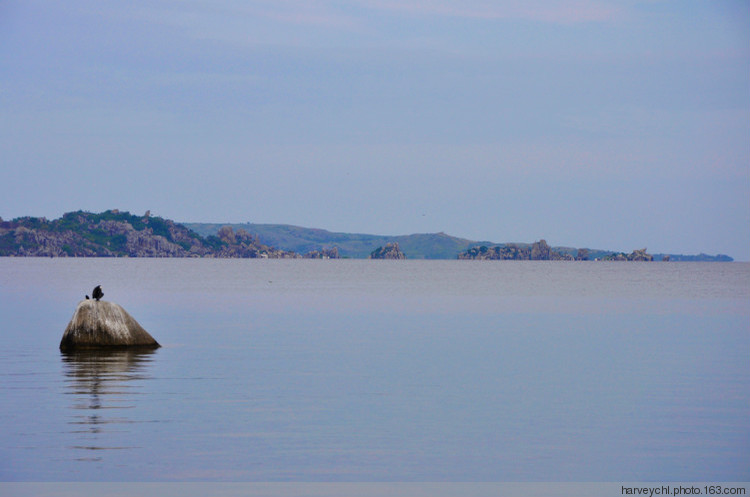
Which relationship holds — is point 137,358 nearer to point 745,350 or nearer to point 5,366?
point 5,366

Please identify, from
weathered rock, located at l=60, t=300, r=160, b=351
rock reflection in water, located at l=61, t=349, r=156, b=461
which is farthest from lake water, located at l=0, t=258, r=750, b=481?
weathered rock, located at l=60, t=300, r=160, b=351

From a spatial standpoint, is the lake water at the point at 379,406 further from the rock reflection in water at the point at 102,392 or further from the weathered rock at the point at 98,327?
the weathered rock at the point at 98,327

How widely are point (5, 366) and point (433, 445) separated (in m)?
20.7

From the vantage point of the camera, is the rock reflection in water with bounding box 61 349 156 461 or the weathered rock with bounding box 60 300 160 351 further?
the weathered rock with bounding box 60 300 160 351

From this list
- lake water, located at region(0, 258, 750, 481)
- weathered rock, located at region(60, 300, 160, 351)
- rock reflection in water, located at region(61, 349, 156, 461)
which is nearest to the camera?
lake water, located at region(0, 258, 750, 481)

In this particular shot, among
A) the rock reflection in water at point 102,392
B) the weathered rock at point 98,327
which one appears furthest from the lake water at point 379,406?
the weathered rock at point 98,327

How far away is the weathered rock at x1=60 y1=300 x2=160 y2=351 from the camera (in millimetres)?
35938

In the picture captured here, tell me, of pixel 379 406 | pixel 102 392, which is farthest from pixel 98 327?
pixel 379 406

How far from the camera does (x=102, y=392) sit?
90.8 ft

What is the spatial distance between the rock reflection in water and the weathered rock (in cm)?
37

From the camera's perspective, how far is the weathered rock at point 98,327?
1415 inches

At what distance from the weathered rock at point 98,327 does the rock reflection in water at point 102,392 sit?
373mm

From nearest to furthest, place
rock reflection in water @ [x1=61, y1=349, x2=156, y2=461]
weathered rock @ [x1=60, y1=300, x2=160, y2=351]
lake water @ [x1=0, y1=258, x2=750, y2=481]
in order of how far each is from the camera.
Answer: lake water @ [x1=0, y1=258, x2=750, y2=481], rock reflection in water @ [x1=61, y1=349, x2=156, y2=461], weathered rock @ [x1=60, y1=300, x2=160, y2=351]

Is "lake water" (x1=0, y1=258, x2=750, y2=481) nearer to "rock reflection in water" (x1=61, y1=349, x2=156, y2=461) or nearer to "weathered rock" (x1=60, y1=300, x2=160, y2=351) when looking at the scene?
"rock reflection in water" (x1=61, y1=349, x2=156, y2=461)
